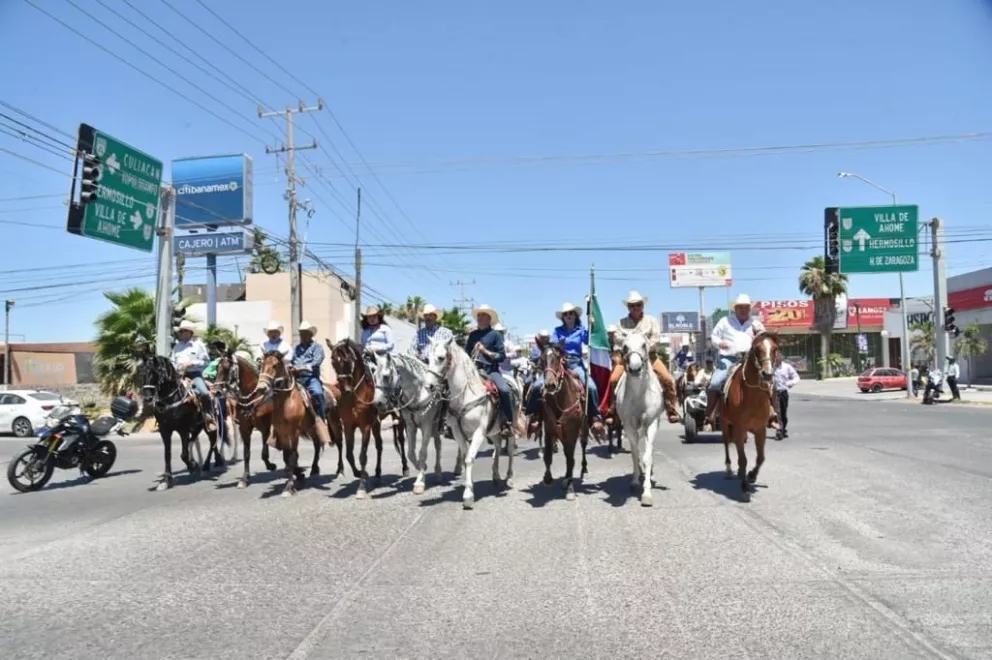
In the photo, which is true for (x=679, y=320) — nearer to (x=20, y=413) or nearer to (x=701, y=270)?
(x=701, y=270)

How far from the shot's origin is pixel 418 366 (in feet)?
32.3

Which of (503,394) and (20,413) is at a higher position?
(503,394)

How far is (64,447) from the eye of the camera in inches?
472

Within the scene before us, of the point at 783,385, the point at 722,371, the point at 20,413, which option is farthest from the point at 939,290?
the point at 20,413

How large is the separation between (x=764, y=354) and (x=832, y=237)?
22630 mm

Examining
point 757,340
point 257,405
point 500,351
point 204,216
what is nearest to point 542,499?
point 500,351

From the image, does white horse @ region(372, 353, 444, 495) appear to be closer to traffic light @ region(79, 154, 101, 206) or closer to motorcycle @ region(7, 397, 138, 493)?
motorcycle @ region(7, 397, 138, 493)

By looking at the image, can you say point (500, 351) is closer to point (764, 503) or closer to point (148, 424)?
point (764, 503)

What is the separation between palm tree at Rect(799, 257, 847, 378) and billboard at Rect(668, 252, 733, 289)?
783cm

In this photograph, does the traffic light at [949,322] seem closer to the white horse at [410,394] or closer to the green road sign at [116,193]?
the white horse at [410,394]

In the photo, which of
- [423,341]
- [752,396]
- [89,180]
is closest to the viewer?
[752,396]

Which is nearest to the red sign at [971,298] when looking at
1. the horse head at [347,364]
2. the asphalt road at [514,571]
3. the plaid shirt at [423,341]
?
the asphalt road at [514,571]

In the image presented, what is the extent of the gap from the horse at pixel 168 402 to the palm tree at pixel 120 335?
41.3 ft

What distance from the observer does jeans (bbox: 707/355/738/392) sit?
1038 cm
